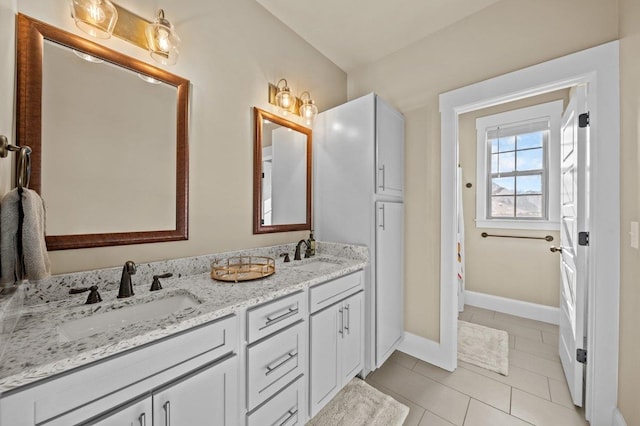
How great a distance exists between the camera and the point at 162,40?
1354 mm

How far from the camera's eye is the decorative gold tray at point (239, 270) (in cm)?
141

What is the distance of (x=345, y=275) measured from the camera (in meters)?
1.75

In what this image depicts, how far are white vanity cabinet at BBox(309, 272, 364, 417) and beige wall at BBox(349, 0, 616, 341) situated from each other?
75cm

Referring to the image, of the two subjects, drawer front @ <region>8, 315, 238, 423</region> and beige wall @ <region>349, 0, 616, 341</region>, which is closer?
drawer front @ <region>8, 315, 238, 423</region>

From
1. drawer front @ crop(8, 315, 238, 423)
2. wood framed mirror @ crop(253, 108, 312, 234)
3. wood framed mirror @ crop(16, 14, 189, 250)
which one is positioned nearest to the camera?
drawer front @ crop(8, 315, 238, 423)

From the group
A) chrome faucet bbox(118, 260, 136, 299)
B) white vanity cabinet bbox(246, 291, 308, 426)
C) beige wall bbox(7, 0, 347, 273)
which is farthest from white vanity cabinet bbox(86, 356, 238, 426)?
beige wall bbox(7, 0, 347, 273)

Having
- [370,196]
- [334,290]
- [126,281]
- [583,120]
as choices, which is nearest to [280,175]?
[370,196]

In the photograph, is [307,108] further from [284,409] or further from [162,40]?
[284,409]

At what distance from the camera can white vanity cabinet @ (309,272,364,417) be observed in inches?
59.1

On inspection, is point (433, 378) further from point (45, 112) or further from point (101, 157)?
point (45, 112)

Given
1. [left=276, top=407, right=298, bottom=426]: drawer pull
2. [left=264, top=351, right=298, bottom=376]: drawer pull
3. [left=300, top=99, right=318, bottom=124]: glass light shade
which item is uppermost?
[left=300, top=99, right=318, bottom=124]: glass light shade

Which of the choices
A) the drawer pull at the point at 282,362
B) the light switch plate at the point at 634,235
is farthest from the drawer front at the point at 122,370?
the light switch plate at the point at 634,235

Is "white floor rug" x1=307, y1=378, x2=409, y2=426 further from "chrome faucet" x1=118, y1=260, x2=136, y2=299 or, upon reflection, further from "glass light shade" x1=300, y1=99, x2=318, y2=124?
"glass light shade" x1=300, y1=99, x2=318, y2=124

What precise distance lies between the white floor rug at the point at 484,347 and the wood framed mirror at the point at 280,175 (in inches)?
74.5
